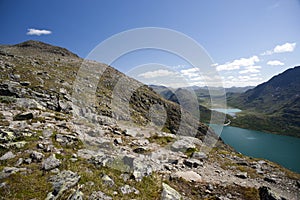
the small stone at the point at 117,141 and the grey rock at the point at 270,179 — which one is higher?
the small stone at the point at 117,141

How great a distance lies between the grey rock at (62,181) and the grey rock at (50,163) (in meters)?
0.90

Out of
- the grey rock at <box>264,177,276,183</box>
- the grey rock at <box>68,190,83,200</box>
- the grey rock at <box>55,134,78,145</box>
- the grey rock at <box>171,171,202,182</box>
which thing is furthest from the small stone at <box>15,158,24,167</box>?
the grey rock at <box>264,177,276,183</box>

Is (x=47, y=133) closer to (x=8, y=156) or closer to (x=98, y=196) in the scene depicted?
(x=8, y=156)

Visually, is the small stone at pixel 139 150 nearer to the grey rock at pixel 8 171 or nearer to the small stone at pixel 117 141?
the small stone at pixel 117 141

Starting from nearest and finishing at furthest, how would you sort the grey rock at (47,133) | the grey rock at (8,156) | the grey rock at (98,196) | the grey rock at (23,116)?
the grey rock at (98,196) < the grey rock at (8,156) < the grey rock at (47,133) < the grey rock at (23,116)

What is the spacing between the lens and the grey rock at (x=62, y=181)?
7368 millimetres

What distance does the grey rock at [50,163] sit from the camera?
891cm

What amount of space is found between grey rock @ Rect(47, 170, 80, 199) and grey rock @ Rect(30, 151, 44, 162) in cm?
215

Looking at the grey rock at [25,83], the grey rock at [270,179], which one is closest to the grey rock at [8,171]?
the grey rock at [270,179]

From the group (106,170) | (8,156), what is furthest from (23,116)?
(106,170)

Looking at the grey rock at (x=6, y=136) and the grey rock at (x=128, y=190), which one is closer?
the grey rock at (x=128, y=190)

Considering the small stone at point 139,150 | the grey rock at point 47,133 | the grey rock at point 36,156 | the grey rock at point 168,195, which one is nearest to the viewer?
the grey rock at point 168,195

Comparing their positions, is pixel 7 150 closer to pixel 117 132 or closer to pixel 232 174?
pixel 117 132

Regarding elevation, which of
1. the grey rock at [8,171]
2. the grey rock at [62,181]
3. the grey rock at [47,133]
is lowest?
the grey rock at [62,181]
